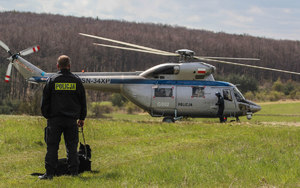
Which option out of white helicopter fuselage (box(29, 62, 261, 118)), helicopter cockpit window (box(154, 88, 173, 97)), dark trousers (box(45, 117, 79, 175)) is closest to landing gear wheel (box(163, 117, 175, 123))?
white helicopter fuselage (box(29, 62, 261, 118))

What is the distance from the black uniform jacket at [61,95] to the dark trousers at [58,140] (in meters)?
0.13

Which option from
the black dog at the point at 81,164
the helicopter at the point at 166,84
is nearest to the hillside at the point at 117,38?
the helicopter at the point at 166,84

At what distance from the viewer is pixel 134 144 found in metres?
12.8

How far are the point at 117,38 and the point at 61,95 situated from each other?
137322 mm

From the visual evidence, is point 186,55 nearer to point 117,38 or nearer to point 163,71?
point 163,71

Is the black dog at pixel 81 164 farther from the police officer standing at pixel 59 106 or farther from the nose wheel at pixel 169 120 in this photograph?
the nose wheel at pixel 169 120

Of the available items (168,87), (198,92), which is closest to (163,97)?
(168,87)

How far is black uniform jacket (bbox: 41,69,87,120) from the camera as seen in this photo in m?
7.69

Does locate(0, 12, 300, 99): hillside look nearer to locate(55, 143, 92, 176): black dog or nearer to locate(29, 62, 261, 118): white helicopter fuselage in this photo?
locate(29, 62, 261, 118): white helicopter fuselage

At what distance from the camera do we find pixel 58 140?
25.6 feet

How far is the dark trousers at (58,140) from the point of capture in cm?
772

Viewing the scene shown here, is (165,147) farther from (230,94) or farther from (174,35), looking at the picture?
(174,35)

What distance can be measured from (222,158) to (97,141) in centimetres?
633

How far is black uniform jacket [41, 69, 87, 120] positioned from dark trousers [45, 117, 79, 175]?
13cm
